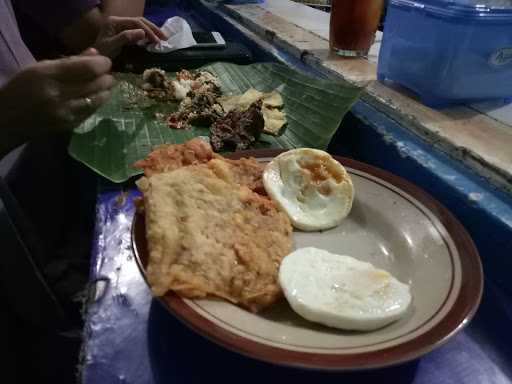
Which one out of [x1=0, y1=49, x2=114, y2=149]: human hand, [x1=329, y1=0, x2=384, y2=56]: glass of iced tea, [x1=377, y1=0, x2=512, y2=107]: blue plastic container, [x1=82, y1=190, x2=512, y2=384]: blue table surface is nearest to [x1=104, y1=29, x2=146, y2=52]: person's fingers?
[x1=0, y1=49, x2=114, y2=149]: human hand

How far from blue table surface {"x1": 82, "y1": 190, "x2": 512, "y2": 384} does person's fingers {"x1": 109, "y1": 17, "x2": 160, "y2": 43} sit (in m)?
1.48

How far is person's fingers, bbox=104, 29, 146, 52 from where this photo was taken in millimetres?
1944

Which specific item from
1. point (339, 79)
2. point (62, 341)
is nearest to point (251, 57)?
point (339, 79)

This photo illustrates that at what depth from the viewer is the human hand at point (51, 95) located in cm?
117

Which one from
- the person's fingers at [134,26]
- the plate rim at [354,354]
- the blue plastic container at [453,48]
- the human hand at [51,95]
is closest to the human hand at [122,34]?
the person's fingers at [134,26]

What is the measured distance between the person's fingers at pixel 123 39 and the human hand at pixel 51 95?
0.75 m

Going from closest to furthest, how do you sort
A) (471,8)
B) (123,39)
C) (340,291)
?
1. (340,291)
2. (471,8)
3. (123,39)

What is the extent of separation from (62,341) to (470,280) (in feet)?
4.63

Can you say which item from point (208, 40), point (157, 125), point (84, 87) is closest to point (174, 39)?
point (208, 40)

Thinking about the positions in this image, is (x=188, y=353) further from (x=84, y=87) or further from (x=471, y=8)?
(x=471, y=8)

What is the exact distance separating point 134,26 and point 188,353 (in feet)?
5.93

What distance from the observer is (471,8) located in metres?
1.15

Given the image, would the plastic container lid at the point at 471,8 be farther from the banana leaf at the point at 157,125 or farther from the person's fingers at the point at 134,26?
the person's fingers at the point at 134,26

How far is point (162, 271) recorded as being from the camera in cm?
67
